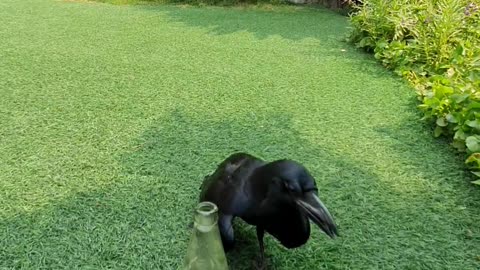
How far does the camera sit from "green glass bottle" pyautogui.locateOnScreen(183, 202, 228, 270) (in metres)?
1.03

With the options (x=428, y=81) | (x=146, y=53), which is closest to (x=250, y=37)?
(x=146, y=53)

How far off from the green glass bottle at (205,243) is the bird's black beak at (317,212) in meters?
0.21

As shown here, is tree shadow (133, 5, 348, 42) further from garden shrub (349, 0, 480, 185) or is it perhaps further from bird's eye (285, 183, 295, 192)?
bird's eye (285, 183, 295, 192)

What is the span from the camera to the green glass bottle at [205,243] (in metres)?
1.03

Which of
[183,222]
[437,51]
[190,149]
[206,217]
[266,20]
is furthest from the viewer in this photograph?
[266,20]

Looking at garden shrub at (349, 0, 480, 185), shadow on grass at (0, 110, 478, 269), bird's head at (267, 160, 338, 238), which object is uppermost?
bird's head at (267, 160, 338, 238)

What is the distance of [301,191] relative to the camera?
109 cm

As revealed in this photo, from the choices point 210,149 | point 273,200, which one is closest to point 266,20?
point 210,149

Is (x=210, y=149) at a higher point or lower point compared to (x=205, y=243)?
lower

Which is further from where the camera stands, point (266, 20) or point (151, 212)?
point (266, 20)

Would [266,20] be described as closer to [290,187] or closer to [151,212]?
[151,212]

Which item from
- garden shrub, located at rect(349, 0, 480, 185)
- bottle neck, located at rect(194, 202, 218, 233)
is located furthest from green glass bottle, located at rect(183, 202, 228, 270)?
garden shrub, located at rect(349, 0, 480, 185)

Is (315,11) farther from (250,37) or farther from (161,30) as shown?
(161,30)

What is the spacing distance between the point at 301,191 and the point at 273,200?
10 cm
